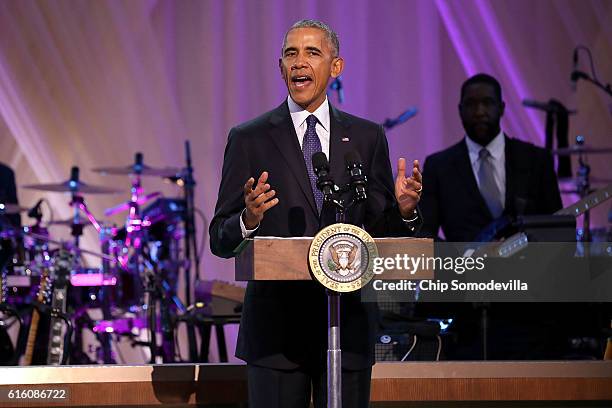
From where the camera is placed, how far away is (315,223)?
8.77 ft

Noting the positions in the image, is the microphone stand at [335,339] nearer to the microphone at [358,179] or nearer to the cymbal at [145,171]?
the microphone at [358,179]

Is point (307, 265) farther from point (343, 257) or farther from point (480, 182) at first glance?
point (480, 182)

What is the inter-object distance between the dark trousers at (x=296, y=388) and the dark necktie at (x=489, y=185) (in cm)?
232

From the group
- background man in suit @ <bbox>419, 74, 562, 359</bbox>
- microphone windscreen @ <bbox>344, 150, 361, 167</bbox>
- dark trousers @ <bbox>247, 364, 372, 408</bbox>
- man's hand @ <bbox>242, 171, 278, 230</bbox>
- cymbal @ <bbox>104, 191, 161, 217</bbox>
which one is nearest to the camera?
man's hand @ <bbox>242, 171, 278, 230</bbox>

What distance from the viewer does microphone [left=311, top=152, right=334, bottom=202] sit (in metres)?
2.42

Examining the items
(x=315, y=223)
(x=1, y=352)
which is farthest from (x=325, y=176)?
(x=1, y=352)

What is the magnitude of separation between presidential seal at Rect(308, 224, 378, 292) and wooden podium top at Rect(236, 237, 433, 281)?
1.5 inches

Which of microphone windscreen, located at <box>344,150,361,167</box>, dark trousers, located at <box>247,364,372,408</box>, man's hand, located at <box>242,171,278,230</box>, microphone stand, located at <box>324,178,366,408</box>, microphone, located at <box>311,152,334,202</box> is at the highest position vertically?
microphone windscreen, located at <box>344,150,361,167</box>

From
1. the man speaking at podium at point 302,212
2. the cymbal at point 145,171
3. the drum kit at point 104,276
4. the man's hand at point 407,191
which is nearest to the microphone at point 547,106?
the drum kit at point 104,276

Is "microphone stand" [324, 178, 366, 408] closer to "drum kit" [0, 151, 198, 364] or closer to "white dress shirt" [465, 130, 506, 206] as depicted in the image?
"white dress shirt" [465, 130, 506, 206]

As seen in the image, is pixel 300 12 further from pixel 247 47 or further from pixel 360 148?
pixel 360 148

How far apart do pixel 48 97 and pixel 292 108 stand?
602 cm

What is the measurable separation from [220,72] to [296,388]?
229 inches

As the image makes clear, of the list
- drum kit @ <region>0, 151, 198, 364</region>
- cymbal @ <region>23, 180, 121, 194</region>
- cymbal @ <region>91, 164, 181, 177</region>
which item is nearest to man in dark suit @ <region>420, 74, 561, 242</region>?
drum kit @ <region>0, 151, 198, 364</region>
